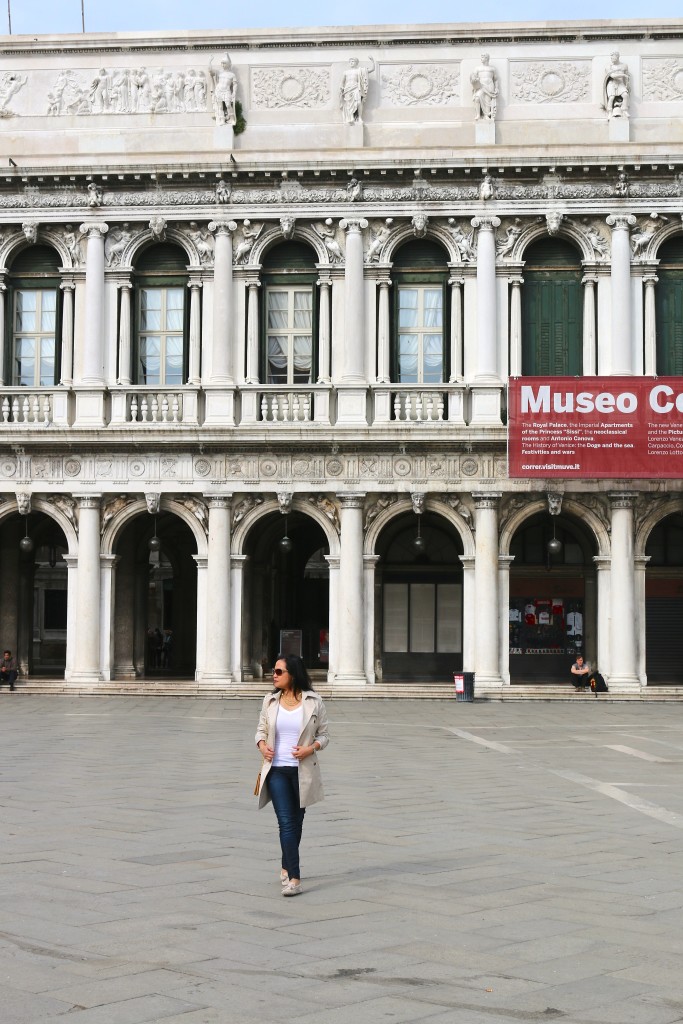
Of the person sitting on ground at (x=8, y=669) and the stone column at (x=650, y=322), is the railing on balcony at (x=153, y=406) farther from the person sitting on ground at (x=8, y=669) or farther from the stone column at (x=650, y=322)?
A: the stone column at (x=650, y=322)

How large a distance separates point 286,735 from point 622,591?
81.6 ft

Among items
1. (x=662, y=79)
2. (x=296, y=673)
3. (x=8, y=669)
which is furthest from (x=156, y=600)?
(x=296, y=673)

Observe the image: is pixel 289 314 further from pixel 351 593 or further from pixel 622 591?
pixel 622 591

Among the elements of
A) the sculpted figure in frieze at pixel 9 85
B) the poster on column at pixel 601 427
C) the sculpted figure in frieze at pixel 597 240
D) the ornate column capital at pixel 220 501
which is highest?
the sculpted figure in frieze at pixel 9 85

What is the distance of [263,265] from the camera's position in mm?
36812

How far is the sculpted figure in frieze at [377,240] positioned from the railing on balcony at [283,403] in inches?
135

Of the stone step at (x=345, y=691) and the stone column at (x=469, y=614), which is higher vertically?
the stone column at (x=469, y=614)

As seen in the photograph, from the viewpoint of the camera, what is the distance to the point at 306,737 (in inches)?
445

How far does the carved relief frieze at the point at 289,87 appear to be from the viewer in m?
37.2

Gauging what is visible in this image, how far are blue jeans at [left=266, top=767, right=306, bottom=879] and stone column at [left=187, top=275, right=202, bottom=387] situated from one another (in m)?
26.0

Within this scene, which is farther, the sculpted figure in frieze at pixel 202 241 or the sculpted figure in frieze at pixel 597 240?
the sculpted figure in frieze at pixel 202 241

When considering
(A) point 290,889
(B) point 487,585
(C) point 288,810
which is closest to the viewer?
(A) point 290,889

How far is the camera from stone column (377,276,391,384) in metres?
36.1

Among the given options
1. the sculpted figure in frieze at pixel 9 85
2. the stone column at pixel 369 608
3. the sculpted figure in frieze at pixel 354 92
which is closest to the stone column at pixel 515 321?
the sculpted figure in frieze at pixel 354 92
